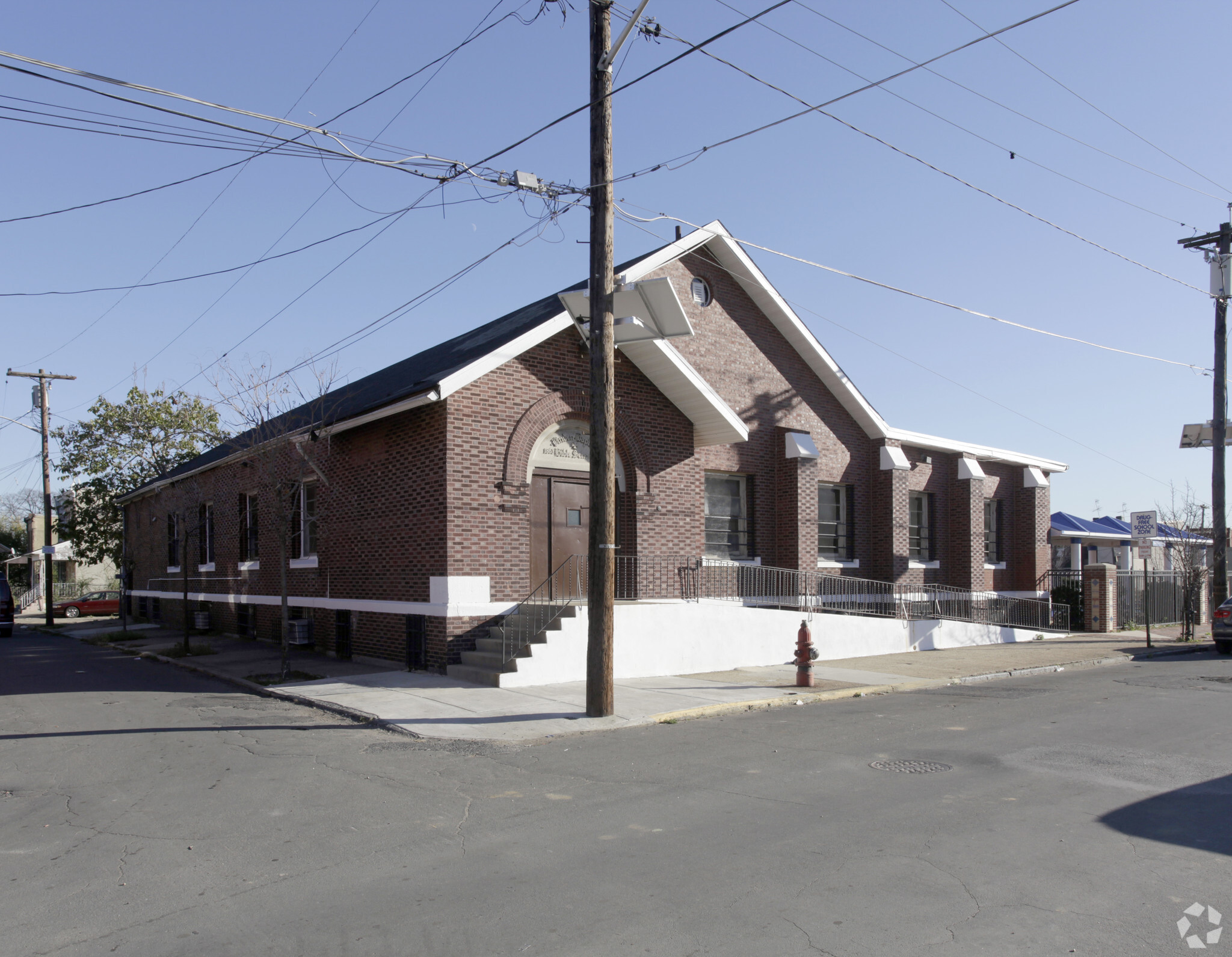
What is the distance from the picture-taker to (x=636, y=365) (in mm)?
17281

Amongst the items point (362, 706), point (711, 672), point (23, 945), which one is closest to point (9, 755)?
point (362, 706)

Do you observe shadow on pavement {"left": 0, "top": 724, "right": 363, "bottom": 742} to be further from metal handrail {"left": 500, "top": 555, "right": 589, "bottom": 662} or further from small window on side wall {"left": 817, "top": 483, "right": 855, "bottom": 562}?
small window on side wall {"left": 817, "top": 483, "right": 855, "bottom": 562}

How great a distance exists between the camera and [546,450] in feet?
53.3

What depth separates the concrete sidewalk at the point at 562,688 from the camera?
435 inches

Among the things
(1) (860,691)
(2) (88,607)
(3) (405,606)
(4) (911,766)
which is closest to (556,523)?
(3) (405,606)

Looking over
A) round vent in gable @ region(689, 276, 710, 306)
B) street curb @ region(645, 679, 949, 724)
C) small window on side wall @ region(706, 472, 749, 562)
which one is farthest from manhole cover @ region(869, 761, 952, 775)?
round vent in gable @ region(689, 276, 710, 306)

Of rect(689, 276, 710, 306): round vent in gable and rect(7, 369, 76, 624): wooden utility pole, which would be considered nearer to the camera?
rect(689, 276, 710, 306): round vent in gable

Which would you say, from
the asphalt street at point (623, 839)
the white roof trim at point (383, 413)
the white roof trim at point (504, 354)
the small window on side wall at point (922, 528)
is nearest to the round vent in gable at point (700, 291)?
the white roof trim at point (504, 354)

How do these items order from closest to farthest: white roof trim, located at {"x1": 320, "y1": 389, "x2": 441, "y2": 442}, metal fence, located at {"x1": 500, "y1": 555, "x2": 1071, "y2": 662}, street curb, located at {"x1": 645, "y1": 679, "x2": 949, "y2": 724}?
1. street curb, located at {"x1": 645, "y1": 679, "x2": 949, "y2": 724}
2. white roof trim, located at {"x1": 320, "y1": 389, "x2": 441, "y2": 442}
3. metal fence, located at {"x1": 500, "y1": 555, "x2": 1071, "y2": 662}

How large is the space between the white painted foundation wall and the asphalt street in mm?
3231

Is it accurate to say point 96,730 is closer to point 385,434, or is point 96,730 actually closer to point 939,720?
point 385,434

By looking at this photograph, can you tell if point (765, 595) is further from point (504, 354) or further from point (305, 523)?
point (305, 523)

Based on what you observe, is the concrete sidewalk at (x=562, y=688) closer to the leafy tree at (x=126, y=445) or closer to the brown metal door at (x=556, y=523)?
the brown metal door at (x=556, y=523)

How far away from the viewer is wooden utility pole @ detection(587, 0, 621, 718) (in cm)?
1123
